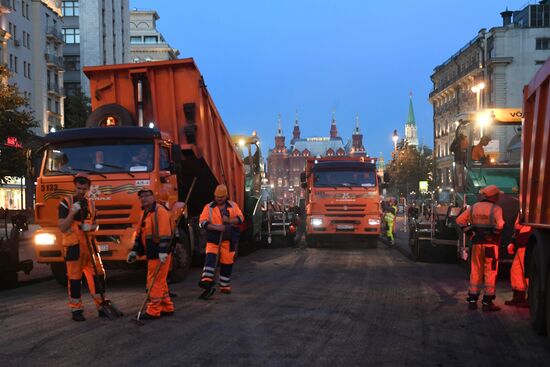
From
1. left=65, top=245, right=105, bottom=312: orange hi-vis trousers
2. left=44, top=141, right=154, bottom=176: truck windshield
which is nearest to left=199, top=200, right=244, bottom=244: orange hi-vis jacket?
left=44, top=141, right=154, bottom=176: truck windshield

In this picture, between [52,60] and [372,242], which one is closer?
[372,242]

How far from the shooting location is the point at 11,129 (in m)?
26.8

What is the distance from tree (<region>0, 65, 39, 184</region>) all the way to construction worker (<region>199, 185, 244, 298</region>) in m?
16.3

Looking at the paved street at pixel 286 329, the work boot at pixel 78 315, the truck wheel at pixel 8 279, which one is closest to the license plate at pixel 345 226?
the paved street at pixel 286 329

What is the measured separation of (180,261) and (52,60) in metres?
57.4

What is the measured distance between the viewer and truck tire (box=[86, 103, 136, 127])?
549 inches

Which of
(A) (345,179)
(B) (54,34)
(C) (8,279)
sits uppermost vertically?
(B) (54,34)

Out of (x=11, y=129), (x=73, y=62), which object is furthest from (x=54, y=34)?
(x=11, y=129)

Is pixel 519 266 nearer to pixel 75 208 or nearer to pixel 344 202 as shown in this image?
pixel 75 208

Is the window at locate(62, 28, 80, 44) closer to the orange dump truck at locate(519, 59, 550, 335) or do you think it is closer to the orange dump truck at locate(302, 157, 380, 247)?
the orange dump truck at locate(302, 157, 380, 247)

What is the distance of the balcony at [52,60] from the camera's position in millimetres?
65144

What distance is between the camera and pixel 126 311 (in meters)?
9.74

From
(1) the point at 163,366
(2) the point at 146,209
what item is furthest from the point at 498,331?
(2) the point at 146,209

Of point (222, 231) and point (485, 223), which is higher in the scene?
point (485, 223)
